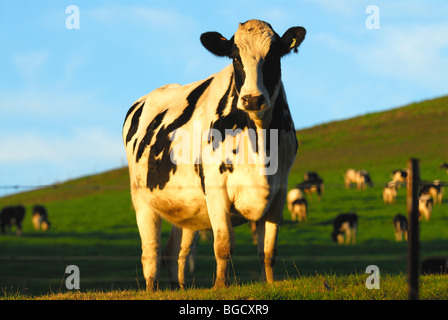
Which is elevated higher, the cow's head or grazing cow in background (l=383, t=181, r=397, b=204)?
the cow's head

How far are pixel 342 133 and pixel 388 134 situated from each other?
304 inches

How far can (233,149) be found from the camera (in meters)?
8.34

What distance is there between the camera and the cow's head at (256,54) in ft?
25.4

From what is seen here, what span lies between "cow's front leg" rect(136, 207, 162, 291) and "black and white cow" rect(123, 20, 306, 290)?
0.73 meters

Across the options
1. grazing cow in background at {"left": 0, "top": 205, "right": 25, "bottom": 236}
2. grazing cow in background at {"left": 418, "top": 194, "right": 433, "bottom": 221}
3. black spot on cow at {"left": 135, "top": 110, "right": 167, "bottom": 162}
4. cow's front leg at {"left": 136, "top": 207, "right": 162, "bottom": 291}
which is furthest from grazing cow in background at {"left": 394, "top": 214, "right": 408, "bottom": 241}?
black spot on cow at {"left": 135, "top": 110, "right": 167, "bottom": 162}

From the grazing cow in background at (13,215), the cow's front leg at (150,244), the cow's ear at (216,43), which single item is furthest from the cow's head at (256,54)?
the grazing cow in background at (13,215)

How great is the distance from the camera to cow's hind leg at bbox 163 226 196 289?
10.7m

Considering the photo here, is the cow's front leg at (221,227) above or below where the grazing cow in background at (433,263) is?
above

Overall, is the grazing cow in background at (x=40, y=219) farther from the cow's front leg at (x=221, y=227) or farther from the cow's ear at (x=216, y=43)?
the cow's front leg at (x=221, y=227)

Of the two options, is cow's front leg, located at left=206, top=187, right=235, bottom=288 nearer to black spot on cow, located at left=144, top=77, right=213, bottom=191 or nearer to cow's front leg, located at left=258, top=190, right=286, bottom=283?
cow's front leg, located at left=258, top=190, right=286, bottom=283

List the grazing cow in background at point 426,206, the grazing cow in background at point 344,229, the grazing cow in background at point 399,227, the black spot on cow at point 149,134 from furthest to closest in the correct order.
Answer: the grazing cow in background at point 426,206, the grazing cow in background at point 399,227, the grazing cow in background at point 344,229, the black spot on cow at point 149,134
